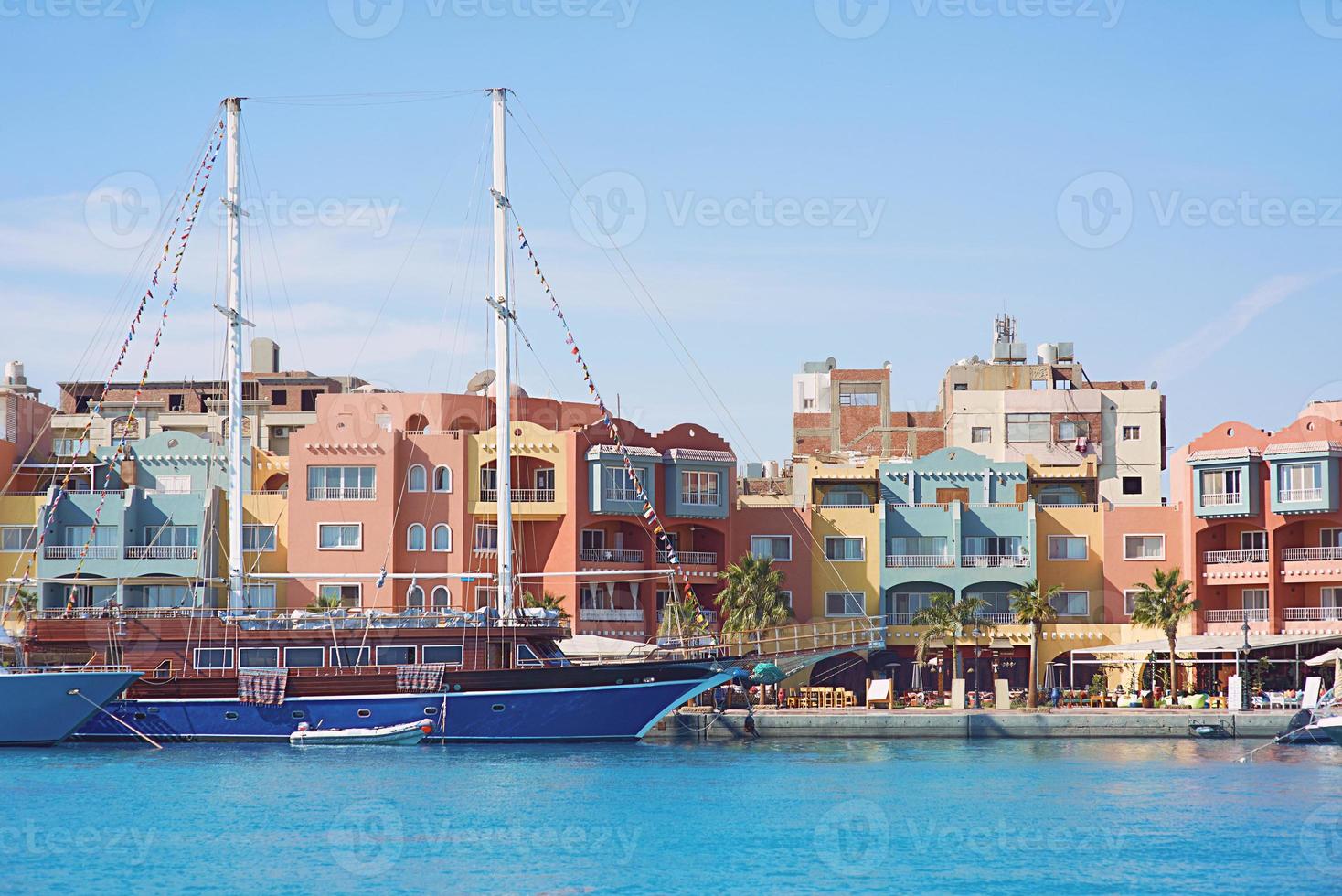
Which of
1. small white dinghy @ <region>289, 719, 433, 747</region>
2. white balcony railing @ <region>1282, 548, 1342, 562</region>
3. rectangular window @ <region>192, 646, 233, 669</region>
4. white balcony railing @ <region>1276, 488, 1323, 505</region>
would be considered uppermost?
white balcony railing @ <region>1276, 488, 1323, 505</region>

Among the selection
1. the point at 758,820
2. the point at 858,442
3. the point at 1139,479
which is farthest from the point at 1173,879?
the point at 858,442

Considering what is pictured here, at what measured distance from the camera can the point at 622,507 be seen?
7025cm

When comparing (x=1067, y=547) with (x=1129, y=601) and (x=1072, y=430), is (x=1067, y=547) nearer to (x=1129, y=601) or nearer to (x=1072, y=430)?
(x=1129, y=601)

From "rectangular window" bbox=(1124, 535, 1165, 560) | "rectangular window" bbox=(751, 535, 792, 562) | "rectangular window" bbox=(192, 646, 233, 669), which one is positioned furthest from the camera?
"rectangular window" bbox=(751, 535, 792, 562)

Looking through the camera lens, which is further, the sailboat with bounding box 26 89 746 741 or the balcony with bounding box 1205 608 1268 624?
the balcony with bounding box 1205 608 1268 624

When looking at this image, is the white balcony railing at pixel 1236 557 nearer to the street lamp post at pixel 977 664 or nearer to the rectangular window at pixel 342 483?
the street lamp post at pixel 977 664

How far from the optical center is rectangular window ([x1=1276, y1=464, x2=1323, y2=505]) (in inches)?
2680

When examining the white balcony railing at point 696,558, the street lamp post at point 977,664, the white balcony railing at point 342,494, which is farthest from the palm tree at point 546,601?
the street lamp post at point 977,664

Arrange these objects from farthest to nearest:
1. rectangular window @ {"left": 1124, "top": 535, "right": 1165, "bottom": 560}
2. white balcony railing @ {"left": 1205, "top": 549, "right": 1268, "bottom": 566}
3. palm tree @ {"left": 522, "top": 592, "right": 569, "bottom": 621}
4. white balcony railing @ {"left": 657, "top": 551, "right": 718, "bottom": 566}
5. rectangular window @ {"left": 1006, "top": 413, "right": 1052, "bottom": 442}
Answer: rectangular window @ {"left": 1006, "top": 413, "right": 1052, "bottom": 442} < rectangular window @ {"left": 1124, "top": 535, "right": 1165, "bottom": 560} < white balcony railing @ {"left": 657, "top": 551, "right": 718, "bottom": 566} < white balcony railing @ {"left": 1205, "top": 549, "right": 1268, "bottom": 566} < palm tree @ {"left": 522, "top": 592, "right": 569, "bottom": 621}

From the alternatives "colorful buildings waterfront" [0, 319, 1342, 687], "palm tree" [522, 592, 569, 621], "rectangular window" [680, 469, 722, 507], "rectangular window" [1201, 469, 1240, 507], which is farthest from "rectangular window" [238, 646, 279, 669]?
"rectangular window" [1201, 469, 1240, 507]

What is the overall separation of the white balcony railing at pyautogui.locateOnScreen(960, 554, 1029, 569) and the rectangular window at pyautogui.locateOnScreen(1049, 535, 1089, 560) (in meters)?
1.57

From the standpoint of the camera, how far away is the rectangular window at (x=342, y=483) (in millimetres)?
69250

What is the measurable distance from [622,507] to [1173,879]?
38.9m

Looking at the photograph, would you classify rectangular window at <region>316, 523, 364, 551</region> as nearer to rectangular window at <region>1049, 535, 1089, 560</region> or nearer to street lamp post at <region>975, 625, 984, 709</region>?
street lamp post at <region>975, 625, 984, 709</region>
